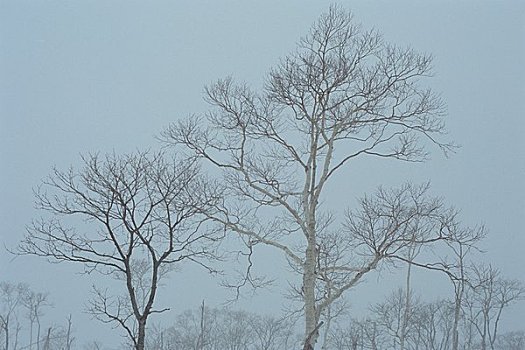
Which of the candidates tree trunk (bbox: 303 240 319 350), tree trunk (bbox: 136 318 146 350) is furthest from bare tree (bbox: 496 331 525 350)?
tree trunk (bbox: 136 318 146 350)

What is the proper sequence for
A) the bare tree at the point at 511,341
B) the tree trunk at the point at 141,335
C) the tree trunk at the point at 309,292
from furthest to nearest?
the bare tree at the point at 511,341 → the tree trunk at the point at 309,292 → the tree trunk at the point at 141,335

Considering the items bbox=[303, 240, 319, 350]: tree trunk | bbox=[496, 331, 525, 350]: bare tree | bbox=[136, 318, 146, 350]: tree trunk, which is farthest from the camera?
bbox=[496, 331, 525, 350]: bare tree

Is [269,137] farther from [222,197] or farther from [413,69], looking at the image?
[413,69]

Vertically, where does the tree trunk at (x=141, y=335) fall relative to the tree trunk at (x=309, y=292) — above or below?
below

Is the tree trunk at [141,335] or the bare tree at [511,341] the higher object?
the bare tree at [511,341]

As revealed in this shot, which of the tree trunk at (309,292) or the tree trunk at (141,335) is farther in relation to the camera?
the tree trunk at (309,292)

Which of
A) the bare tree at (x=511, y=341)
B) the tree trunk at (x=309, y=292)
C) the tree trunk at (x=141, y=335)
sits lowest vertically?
the tree trunk at (x=141, y=335)

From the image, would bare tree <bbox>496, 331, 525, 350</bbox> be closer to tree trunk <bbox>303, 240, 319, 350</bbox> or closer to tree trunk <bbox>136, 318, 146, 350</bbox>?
tree trunk <bbox>303, 240, 319, 350</bbox>

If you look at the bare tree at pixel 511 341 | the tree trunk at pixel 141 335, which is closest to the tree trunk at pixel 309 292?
the tree trunk at pixel 141 335

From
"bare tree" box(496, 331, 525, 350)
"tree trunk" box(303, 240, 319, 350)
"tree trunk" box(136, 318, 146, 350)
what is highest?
"bare tree" box(496, 331, 525, 350)

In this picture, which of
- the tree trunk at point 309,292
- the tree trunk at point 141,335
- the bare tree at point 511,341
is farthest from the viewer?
the bare tree at point 511,341

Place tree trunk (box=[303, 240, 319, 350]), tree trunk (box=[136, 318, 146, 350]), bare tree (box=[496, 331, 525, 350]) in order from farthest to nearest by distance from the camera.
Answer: bare tree (box=[496, 331, 525, 350]), tree trunk (box=[303, 240, 319, 350]), tree trunk (box=[136, 318, 146, 350])

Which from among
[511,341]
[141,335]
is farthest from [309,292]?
[511,341]

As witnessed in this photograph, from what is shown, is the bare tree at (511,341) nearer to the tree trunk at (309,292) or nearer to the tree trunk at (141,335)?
the tree trunk at (309,292)
